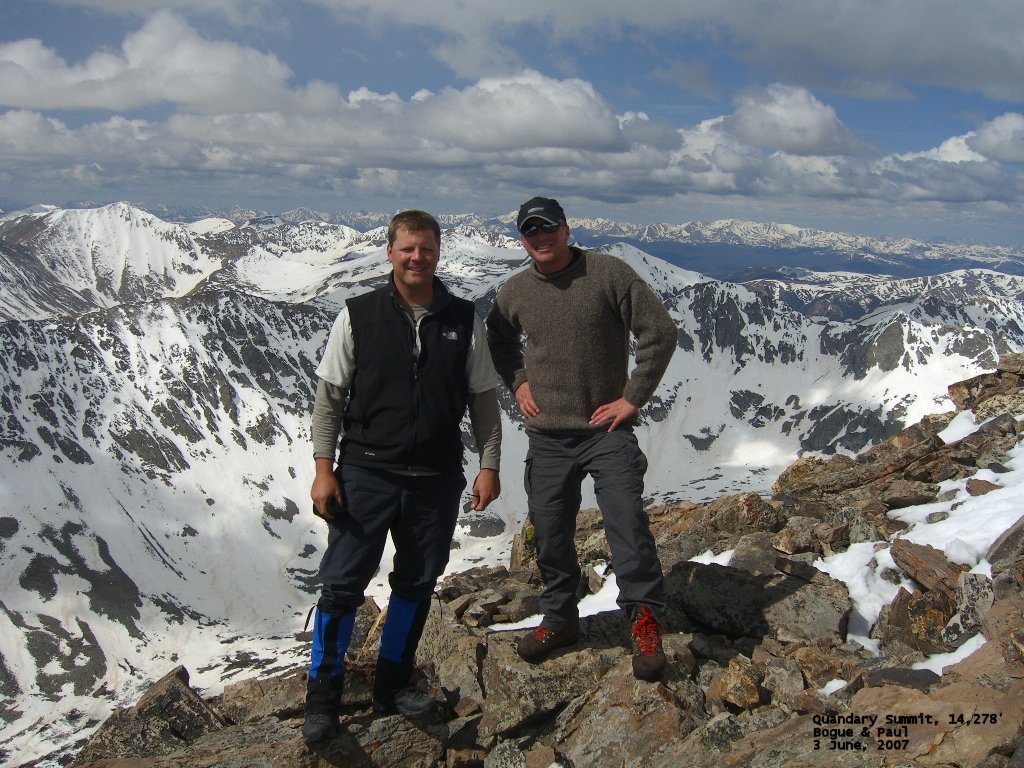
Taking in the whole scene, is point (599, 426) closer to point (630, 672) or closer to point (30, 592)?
point (630, 672)

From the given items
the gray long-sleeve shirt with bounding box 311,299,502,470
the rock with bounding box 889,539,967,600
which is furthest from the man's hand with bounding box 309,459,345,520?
the rock with bounding box 889,539,967,600

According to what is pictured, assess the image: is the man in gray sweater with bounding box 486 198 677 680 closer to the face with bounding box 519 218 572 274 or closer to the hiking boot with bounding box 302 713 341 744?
the face with bounding box 519 218 572 274

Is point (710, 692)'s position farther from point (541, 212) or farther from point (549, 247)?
point (541, 212)

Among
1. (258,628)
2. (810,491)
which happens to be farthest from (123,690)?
(810,491)

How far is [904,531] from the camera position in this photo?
14633 mm

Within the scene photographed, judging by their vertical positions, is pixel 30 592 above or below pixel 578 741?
below

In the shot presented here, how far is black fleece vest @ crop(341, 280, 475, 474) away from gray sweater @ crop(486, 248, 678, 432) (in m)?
1.58

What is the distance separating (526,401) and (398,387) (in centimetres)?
244

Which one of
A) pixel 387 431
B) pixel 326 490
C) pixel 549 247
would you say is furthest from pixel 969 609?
pixel 326 490

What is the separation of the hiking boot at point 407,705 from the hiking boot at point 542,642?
4.75 feet

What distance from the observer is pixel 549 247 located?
9.12m

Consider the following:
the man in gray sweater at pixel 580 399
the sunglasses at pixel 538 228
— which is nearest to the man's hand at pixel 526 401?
the man in gray sweater at pixel 580 399

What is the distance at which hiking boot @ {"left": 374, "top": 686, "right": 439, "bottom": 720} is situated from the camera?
8.67 meters

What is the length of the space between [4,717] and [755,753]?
176918mm
